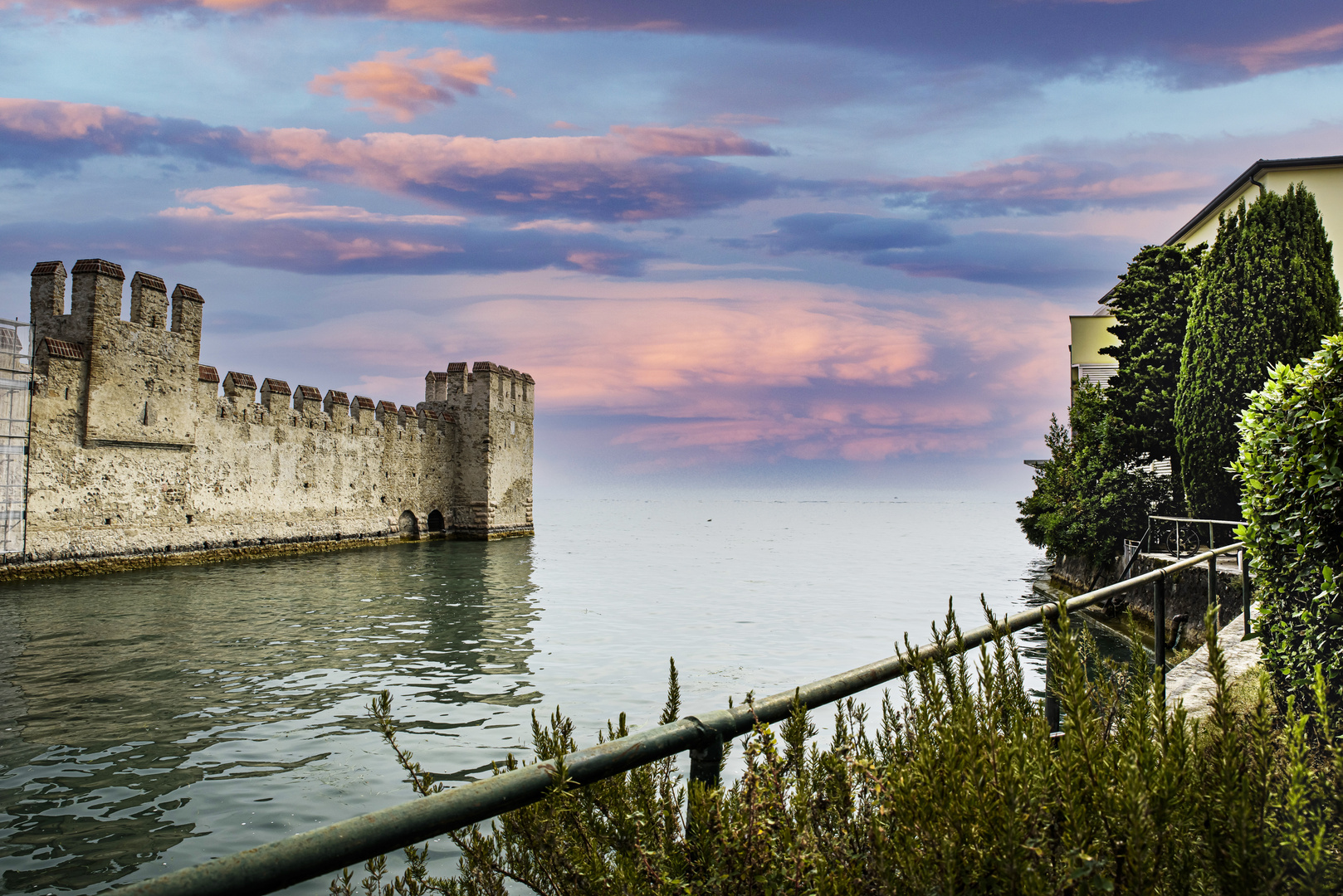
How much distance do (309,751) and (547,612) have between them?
958 cm

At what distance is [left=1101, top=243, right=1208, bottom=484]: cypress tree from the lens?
1811cm

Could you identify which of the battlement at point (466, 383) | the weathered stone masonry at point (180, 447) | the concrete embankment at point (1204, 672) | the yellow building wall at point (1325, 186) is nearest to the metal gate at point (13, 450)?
the weathered stone masonry at point (180, 447)

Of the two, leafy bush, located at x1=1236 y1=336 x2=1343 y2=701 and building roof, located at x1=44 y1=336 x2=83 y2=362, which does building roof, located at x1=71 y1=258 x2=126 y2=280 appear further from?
leafy bush, located at x1=1236 y1=336 x2=1343 y2=701

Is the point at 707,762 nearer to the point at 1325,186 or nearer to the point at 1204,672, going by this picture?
the point at 1204,672

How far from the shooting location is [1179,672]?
16.7 ft

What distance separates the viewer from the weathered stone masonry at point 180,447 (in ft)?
64.4

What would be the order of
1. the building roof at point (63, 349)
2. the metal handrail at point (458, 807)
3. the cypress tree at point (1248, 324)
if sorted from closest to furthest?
1. the metal handrail at point (458, 807)
2. the cypress tree at point (1248, 324)
3. the building roof at point (63, 349)

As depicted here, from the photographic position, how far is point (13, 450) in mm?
18453

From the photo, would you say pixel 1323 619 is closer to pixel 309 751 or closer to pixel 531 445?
pixel 309 751

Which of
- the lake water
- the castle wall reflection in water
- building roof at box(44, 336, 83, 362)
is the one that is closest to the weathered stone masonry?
building roof at box(44, 336, 83, 362)

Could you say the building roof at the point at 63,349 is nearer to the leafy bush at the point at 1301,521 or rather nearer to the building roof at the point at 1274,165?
the leafy bush at the point at 1301,521

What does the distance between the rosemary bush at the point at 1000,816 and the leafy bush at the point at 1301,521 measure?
1731 mm

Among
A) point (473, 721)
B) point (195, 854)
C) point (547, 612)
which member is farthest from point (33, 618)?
point (195, 854)

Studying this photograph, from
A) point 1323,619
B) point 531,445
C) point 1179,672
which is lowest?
point 1179,672
